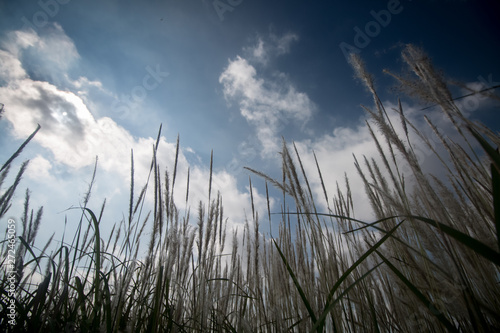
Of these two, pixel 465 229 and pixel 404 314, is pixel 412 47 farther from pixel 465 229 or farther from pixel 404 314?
pixel 404 314

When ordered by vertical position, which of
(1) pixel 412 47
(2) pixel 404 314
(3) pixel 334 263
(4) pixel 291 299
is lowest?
(2) pixel 404 314

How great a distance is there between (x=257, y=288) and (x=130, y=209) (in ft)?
4.58

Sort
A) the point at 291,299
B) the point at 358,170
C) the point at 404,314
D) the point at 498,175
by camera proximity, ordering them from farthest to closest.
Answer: the point at 291,299 → the point at 358,170 → the point at 404,314 → the point at 498,175

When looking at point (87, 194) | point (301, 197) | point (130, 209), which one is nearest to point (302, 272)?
point (301, 197)

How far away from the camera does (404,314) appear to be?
1.37m

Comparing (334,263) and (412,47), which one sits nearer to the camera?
(334,263)

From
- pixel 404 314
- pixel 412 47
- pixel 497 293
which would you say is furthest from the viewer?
pixel 412 47

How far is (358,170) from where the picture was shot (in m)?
1.85

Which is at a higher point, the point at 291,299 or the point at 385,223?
the point at 385,223

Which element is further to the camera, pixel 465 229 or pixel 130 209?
pixel 465 229

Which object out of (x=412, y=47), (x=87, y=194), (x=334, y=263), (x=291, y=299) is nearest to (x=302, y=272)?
(x=291, y=299)

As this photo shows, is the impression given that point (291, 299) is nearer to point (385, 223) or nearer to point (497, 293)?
point (385, 223)

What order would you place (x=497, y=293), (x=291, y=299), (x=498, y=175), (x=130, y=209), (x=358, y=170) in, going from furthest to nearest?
1. (x=291, y=299)
2. (x=358, y=170)
3. (x=130, y=209)
4. (x=497, y=293)
5. (x=498, y=175)

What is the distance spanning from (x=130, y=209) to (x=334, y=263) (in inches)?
49.2
